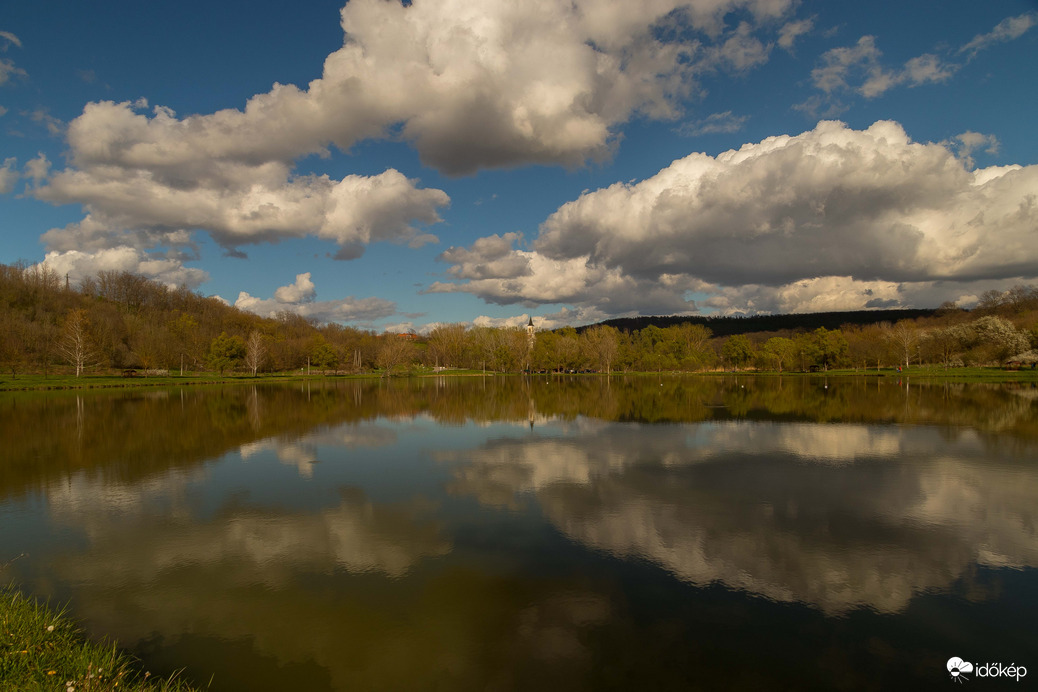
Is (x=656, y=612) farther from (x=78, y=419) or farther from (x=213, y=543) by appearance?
(x=78, y=419)

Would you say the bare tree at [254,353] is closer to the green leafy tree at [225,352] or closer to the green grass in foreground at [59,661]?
the green leafy tree at [225,352]

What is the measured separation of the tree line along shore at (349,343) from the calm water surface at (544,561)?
6953 cm

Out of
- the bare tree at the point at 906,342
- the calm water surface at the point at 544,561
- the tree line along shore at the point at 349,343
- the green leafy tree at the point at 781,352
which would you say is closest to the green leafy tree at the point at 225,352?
the tree line along shore at the point at 349,343

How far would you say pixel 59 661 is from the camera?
227 inches

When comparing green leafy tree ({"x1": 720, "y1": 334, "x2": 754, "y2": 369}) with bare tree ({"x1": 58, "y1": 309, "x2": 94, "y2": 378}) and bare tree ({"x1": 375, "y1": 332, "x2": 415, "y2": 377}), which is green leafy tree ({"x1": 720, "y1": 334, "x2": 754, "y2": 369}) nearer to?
bare tree ({"x1": 375, "y1": 332, "x2": 415, "y2": 377})

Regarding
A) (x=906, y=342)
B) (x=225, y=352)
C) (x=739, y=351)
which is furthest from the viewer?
(x=739, y=351)

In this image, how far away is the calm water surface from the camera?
6426 millimetres

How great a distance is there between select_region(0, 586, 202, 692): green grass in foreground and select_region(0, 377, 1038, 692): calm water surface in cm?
39

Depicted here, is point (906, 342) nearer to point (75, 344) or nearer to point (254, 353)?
point (254, 353)

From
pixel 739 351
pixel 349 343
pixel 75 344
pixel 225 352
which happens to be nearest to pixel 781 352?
pixel 739 351

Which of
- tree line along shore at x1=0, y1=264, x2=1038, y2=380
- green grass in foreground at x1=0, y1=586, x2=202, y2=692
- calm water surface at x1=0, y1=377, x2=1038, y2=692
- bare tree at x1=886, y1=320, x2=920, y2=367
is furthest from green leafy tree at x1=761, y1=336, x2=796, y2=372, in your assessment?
green grass in foreground at x1=0, y1=586, x2=202, y2=692

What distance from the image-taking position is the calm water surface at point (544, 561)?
6.43m

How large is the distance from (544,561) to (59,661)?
6882 mm

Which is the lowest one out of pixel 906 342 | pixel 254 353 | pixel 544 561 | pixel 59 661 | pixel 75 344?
pixel 544 561
